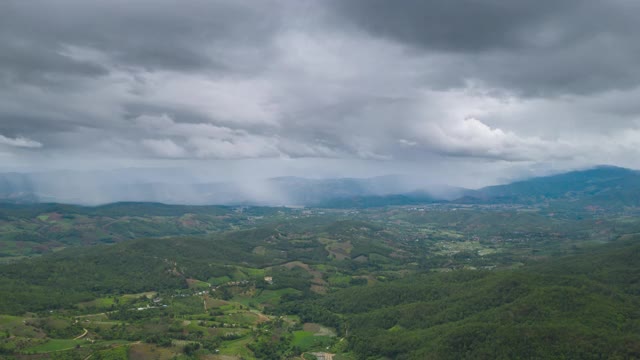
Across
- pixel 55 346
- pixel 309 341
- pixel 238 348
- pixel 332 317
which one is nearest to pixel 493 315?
pixel 309 341

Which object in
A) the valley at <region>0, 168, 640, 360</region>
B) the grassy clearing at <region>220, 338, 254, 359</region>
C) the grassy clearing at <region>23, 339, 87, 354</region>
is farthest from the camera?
the grassy clearing at <region>220, 338, 254, 359</region>

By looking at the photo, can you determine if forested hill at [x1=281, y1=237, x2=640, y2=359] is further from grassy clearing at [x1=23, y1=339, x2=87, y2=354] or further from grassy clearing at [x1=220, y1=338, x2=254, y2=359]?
grassy clearing at [x1=23, y1=339, x2=87, y2=354]

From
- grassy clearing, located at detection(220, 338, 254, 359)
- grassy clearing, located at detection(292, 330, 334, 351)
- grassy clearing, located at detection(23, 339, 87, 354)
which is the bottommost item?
grassy clearing, located at detection(292, 330, 334, 351)

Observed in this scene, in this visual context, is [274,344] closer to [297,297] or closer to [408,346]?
[408,346]

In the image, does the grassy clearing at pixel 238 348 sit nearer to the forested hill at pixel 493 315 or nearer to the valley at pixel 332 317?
the valley at pixel 332 317

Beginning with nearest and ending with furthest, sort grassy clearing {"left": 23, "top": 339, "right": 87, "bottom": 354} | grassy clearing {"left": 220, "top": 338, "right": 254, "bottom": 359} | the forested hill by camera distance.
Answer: the forested hill < grassy clearing {"left": 23, "top": 339, "right": 87, "bottom": 354} < grassy clearing {"left": 220, "top": 338, "right": 254, "bottom": 359}

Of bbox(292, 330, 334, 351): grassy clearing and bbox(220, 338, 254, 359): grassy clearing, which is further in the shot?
bbox(292, 330, 334, 351): grassy clearing

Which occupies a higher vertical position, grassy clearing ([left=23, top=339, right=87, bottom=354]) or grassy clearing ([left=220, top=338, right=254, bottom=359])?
grassy clearing ([left=23, top=339, right=87, bottom=354])

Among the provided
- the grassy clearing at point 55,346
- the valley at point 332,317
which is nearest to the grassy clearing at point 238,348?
the valley at point 332,317

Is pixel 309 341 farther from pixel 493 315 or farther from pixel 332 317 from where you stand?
pixel 493 315

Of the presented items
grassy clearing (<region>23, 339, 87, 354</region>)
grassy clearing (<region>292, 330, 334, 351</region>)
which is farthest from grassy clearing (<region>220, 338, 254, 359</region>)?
grassy clearing (<region>23, 339, 87, 354</region>)
